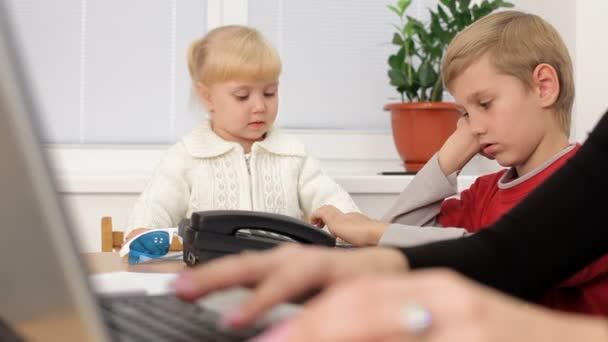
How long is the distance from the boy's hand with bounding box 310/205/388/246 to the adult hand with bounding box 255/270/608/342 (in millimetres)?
926

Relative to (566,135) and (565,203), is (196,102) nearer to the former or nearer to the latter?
(566,135)

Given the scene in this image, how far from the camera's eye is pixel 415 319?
292 mm

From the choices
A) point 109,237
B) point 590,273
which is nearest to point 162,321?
point 590,273

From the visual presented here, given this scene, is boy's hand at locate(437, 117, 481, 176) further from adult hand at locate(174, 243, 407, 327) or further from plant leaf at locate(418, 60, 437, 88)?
adult hand at locate(174, 243, 407, 327)

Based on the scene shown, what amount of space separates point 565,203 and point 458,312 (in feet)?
1.55

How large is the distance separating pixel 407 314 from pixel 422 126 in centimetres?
225

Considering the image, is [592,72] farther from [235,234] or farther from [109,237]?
[235,234]

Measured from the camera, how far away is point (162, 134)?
8.98 feet

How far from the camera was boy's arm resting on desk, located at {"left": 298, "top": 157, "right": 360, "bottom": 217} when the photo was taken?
2.12 m

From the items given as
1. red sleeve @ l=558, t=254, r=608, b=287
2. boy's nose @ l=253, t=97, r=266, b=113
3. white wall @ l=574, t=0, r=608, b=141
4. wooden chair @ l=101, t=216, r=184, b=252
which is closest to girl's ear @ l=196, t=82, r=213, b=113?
boy's nose @ l=253, t=97, r=266, b=113

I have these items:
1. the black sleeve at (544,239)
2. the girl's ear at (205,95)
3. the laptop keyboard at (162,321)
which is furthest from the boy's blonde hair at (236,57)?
the laptop keyboard at (162,321)

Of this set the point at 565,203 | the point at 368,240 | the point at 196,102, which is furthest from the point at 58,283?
the point at 196,102

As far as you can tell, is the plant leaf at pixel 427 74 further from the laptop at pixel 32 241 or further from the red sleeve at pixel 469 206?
the laptop at pixel 32 241

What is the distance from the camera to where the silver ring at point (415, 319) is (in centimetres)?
29
